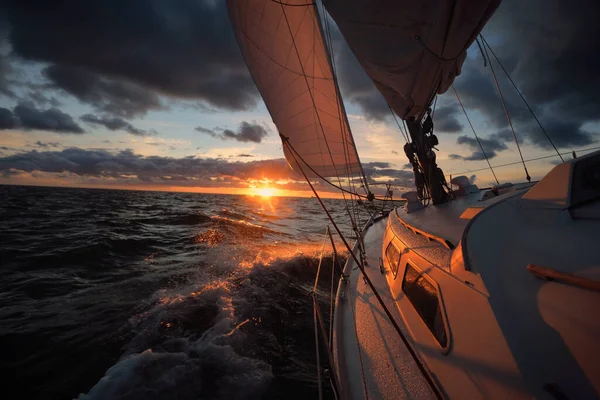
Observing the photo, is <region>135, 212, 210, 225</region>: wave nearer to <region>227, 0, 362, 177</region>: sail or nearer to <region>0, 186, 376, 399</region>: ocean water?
<region>0, 186, 376, 399</region>: ocean water

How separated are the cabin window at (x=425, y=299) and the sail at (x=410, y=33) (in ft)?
9.47

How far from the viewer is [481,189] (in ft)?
22.2

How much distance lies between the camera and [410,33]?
327cm

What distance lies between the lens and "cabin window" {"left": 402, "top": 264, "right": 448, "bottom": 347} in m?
2.20

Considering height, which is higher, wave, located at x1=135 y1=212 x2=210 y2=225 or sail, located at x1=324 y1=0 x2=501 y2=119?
sail, located at x1=324 y1=0 x2=501 y2=119

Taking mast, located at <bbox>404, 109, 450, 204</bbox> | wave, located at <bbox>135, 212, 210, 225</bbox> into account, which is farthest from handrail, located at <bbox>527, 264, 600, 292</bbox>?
wave, located at <bbox>135, 212, 210, 225</bbox>

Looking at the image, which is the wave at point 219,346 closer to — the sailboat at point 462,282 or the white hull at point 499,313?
the sailboat at point 462,282

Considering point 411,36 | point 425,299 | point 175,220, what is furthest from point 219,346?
point 175,220

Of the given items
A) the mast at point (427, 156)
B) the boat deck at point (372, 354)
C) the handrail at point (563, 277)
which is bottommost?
the boat deck at point (372, 354)

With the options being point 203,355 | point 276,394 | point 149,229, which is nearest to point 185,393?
point 203,355

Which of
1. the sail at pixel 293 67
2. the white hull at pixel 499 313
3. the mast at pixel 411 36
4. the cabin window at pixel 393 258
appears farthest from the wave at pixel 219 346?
the mast at pixel 411 36

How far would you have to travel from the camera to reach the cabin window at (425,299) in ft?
7.20

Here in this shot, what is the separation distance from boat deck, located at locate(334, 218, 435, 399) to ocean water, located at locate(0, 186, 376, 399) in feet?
3.89

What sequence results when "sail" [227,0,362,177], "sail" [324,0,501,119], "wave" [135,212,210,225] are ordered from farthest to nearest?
"wave" [135,212,210,225] → "sail" [227,0,362,177] → "sail" [324,0,501,119]
